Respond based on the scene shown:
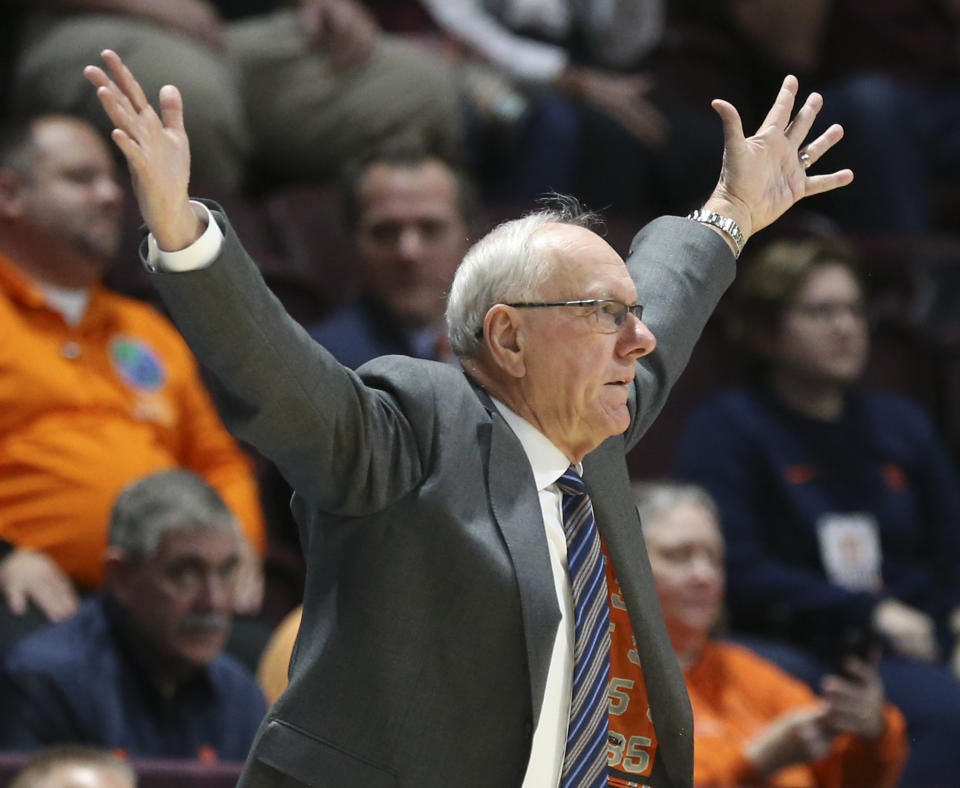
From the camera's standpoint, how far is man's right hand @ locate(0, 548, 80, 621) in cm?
286

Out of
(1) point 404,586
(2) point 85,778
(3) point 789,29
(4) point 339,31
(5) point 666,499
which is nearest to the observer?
(1) point 404,586

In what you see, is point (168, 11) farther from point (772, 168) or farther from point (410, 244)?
point (772, 168)

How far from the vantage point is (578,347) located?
5.22ft

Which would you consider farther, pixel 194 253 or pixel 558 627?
pixel 558 627

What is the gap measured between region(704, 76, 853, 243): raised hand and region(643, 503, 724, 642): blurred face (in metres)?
1.32

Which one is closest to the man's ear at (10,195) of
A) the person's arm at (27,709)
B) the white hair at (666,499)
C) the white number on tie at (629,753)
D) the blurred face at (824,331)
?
the person's arm at (27,709)

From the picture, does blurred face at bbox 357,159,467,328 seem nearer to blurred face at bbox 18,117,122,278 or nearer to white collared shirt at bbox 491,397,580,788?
blurred face at bbox 18,117,122,278

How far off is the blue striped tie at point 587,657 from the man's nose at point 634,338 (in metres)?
0.13

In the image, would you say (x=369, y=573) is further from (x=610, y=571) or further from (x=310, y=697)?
(x=610, y=571)

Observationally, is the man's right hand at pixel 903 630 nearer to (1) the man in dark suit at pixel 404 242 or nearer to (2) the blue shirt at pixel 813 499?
(2) the blue shirt at pixel 813 499

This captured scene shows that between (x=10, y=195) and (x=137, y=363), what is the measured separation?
0.41 metres

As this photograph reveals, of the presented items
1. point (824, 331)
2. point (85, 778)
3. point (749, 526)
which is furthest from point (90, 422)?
point (824, 331)

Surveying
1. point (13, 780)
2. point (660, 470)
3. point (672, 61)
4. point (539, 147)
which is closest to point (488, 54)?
point (539, 147)

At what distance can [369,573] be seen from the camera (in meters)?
1.49
